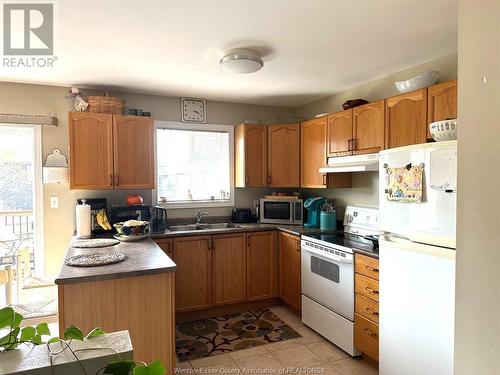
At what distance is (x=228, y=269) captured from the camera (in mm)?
3498

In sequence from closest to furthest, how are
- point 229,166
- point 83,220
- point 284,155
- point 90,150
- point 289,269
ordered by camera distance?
point 83,220 < point 90,150 < point 289,269 < point 284,155 < point 229,166

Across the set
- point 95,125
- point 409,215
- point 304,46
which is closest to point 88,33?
point 95,125

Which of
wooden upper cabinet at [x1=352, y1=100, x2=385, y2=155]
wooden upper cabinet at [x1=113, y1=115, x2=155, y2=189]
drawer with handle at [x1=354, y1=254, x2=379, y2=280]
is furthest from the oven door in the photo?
wooden upper cabinet at [x1=113, y1=115, x2=155, y2=189]

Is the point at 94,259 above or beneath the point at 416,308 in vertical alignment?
above

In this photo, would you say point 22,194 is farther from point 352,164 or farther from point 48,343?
point 352,164

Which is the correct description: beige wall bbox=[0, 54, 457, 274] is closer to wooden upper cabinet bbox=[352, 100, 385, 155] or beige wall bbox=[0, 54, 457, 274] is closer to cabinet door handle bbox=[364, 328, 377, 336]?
wooden upper cabinet bbox=[352, 100, 385, 155]

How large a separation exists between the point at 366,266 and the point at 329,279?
476 mm

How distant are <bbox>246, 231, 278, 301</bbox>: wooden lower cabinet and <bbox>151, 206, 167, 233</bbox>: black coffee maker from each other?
3.02 ft

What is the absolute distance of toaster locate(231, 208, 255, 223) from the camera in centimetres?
400

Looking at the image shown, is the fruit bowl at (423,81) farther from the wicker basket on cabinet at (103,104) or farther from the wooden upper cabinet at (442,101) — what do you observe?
the wicker basket on cabinet at (103,104)

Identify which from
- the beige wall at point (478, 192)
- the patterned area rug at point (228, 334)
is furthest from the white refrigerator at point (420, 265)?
the patterned area rug at point (228, 334)

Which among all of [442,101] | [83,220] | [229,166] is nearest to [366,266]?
[442,101]

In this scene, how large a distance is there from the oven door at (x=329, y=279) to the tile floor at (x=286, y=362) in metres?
0.34

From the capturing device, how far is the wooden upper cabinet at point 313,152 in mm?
3477
